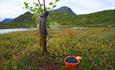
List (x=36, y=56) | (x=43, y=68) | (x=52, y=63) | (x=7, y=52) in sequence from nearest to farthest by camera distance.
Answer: (x=43, y=68) → (x=52, y=63) → (x=36, y=56) → (x=7, y=52)

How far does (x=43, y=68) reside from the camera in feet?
48.4

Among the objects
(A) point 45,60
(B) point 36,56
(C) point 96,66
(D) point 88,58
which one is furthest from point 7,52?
(C) point 96,66

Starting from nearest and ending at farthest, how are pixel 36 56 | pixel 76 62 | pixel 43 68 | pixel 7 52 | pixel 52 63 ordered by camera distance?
pixel 76 62 → pixel 43 68 → pixel 52 63 → pixel 36 56 → pixel 7 52

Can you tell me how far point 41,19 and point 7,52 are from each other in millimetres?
4664

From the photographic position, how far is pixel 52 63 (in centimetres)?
1587

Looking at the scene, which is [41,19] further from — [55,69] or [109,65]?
[109,65]

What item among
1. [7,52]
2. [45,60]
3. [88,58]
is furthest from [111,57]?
[7,52]

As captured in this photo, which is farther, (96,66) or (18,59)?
(18,59)

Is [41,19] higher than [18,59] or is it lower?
higher

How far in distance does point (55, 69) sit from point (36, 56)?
3.33 metres

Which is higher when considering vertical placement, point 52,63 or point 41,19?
point 41,19

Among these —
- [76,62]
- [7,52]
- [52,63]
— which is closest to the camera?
[76,62]

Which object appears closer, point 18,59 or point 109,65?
point 109,65

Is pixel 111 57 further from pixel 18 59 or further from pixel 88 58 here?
pixel 18 59
